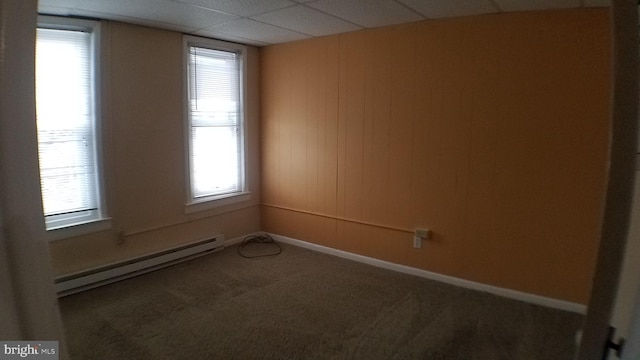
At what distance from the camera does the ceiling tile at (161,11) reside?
2574 millimetres

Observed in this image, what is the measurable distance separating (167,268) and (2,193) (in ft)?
11.3

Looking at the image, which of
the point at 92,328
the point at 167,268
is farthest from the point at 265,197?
the point at 92,328

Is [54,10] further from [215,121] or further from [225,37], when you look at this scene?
[215,121]

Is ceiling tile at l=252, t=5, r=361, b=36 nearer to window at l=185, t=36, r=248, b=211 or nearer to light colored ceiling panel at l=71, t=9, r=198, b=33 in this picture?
light colored ceiling panel at l=71, t=9, r=198, b=33

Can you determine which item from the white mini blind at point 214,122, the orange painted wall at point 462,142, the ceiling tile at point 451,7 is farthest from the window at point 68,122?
the ceiling tile at point 451,7

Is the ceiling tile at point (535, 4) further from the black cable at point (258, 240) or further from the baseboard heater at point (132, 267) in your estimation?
the baseboard heater at point (132, 267)

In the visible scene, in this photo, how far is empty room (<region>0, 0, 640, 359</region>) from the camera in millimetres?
2459

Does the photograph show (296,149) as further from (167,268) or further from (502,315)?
(502,315)

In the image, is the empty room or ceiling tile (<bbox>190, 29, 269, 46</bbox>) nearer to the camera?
the empty room

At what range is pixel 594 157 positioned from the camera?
2518 millimetres

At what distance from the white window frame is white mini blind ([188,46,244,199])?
865 millimetres

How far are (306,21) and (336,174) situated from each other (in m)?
1.55

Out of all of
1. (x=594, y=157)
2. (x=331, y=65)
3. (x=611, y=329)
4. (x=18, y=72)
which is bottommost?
(x=611, y=329)

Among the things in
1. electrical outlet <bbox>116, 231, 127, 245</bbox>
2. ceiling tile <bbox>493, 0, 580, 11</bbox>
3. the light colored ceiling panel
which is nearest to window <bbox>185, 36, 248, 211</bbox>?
the light colored ceiling panel
